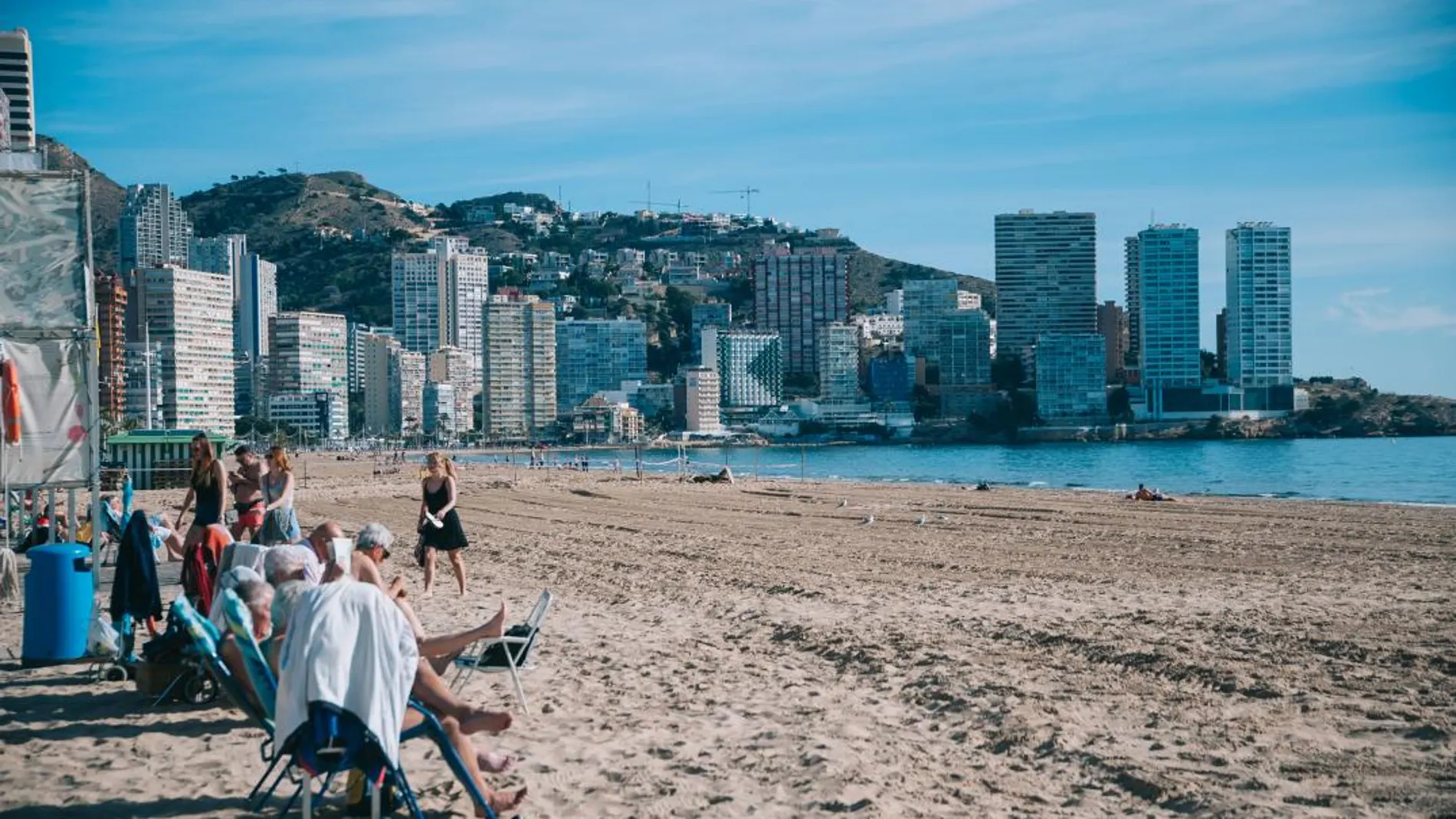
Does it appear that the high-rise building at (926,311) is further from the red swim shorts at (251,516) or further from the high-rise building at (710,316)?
the red swim shorts at (251,516)

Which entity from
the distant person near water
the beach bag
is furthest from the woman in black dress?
the beach bag

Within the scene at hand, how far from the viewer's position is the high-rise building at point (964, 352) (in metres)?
152

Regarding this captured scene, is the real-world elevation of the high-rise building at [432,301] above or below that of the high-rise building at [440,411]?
above

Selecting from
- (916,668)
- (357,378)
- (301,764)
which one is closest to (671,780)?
(301,764)

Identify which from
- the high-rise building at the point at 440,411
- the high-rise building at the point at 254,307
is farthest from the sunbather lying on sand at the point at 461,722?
the high-rise building at the point at 254,307

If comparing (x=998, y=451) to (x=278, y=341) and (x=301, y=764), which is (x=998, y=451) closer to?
(x=278, y=341)

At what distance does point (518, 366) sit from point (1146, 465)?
9544cm

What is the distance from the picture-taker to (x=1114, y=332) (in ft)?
547

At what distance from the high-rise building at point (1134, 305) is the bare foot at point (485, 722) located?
494ft

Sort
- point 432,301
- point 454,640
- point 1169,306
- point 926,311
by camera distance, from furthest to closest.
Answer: point 432,301
point 926,311
point 1169,306
point 454,640

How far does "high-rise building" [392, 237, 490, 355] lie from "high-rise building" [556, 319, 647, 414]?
28.7 metres

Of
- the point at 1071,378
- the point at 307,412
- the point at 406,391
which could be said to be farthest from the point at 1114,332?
the point at 307,412

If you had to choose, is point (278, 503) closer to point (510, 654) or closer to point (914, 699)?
point (510, 654)

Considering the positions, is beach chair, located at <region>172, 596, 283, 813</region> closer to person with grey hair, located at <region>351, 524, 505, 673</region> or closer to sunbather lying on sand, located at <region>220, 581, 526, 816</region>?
sunbather lying on sand, located at <region>220, 581, 526, 816</region>
